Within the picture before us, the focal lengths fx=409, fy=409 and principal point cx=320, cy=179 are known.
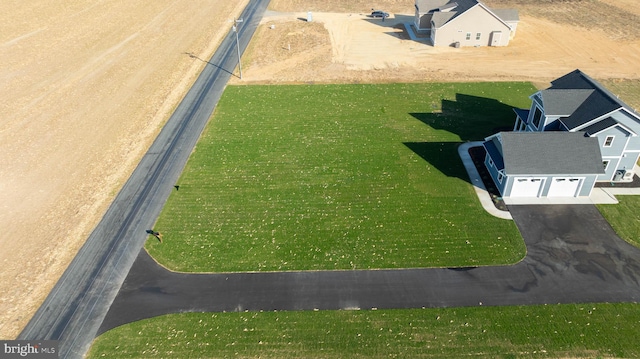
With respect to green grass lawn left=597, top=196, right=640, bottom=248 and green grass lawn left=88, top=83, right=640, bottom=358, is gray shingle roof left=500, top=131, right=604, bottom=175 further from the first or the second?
green grass lawn left=88, top=83, right=640, bottom=358

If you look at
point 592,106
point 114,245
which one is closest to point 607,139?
point 592,106

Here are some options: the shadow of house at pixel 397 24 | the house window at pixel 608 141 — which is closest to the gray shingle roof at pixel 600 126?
the house window at pixel 608 141

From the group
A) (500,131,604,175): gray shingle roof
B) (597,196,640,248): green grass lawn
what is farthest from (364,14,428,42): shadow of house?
(597,196,640,248): green grass lawn

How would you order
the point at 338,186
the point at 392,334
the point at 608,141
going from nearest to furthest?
the point at 392,334 → the point at 608,141 → the point at 338,186

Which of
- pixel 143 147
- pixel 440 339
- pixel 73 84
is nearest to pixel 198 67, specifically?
pixel 73 84

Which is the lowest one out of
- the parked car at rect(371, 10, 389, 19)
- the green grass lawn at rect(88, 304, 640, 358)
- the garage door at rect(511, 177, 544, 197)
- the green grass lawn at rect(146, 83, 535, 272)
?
the green grass lawn at rect(88, 304, 640, 358)

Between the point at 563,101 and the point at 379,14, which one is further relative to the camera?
the point at 379,14

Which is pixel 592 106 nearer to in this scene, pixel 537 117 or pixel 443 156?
pixel 537 117
